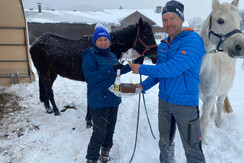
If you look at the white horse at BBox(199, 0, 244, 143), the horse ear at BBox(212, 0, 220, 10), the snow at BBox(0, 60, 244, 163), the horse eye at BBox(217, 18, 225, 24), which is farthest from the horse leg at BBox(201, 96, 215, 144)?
the horse ear at BBox(212, 0, 220, 10)

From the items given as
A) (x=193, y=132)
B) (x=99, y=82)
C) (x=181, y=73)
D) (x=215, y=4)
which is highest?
(x=215, y=4)

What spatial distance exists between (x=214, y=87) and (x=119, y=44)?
1811mm

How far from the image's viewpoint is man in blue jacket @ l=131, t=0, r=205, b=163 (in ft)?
4.49

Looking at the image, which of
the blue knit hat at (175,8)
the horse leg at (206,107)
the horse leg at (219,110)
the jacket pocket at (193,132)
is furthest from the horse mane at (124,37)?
the horse leg at (219,110)

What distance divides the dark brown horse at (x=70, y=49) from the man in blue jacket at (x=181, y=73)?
3.77 ft

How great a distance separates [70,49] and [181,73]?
2.59m

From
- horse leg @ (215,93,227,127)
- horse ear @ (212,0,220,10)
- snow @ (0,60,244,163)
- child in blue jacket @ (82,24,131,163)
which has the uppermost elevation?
horse ear @ (212,0,220,10)

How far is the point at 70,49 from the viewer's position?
3.26 metres

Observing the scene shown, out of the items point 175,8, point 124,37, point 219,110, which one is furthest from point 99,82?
point 219,110

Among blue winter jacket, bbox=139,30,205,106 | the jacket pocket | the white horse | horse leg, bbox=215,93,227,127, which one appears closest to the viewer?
blue winter jacket, bbox=139,30,205,106

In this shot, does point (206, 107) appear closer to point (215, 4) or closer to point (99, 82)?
point (215, 4)

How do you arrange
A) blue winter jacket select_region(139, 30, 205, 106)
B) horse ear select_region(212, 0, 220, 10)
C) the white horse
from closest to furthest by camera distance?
blue winter jacket select_region(139, 30, 205, 106) → the white horse → horse ear select_region(212, 0, 220, 10)

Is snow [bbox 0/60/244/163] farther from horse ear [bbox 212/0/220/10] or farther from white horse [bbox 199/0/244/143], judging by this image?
horse ear [bbox 212/0/220/10]

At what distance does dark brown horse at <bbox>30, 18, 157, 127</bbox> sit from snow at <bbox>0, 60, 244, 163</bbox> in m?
0.44
